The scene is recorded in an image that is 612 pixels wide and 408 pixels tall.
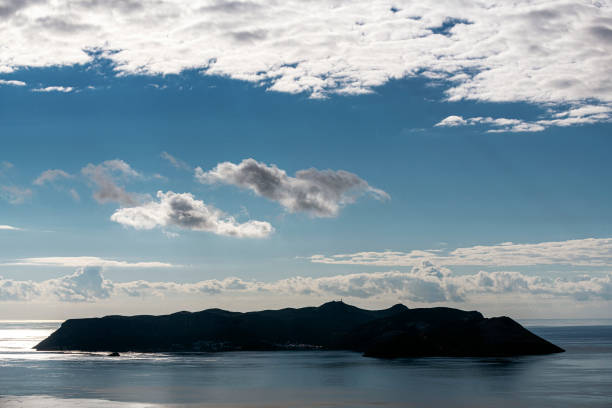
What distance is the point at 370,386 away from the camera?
172000 mm

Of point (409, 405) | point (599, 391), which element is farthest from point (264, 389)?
point (599, 391)

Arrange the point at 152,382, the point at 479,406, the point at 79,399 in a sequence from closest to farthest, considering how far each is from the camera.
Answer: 1. the point at 479,406
2. the point at 79,399
3. the point at 152,382

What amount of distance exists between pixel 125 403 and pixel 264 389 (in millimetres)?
39805

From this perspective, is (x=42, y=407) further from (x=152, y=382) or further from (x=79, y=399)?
(x=152, y=382)

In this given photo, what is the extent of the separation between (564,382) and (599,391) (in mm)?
24023

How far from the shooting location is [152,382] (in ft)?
603

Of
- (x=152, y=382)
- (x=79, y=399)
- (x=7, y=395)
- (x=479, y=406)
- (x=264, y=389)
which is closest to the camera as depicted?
(x=479, y=406)

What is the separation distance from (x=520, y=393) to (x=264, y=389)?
58.8 m

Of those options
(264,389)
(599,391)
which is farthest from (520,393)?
(264,389)

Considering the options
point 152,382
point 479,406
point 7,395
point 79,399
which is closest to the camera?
point 479,406

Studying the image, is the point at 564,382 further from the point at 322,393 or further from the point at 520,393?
the point at 322,393

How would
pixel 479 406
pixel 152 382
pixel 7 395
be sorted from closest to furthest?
pixel 479 406, pixel 7 395, pixel 152 382

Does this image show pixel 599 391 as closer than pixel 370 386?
Yes

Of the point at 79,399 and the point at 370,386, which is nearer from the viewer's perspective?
the point at 79,399
